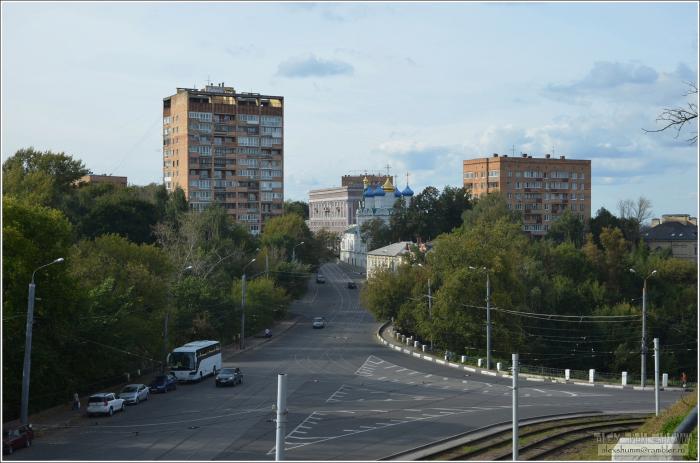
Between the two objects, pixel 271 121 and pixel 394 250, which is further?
pixel 271 121

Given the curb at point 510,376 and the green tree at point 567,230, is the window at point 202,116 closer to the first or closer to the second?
the green tree at point 567,230

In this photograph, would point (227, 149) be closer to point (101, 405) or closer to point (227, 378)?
point (227, 378)

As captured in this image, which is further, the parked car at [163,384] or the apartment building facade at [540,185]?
the apartment building facade at [540,185]

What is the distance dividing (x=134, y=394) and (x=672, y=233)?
289ft

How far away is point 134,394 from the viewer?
1565 inches

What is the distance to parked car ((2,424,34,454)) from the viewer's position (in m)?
27.9

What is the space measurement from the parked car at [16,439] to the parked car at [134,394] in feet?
30.9

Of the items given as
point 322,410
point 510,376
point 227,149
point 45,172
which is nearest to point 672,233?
point 227,149

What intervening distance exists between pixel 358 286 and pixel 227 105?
1117 inches

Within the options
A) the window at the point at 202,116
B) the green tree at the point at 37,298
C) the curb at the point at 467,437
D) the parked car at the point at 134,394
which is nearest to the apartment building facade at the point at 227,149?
the window at the point at 202,116

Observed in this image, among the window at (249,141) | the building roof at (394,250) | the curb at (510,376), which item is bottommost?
the curb at (510,376)

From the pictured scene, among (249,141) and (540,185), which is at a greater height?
(249,141)

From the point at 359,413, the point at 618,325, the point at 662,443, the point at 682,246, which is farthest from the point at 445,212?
the point at 662,443

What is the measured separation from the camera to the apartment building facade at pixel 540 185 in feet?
404
